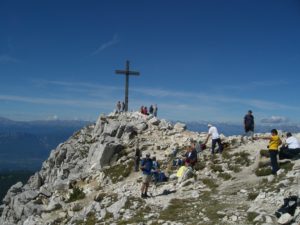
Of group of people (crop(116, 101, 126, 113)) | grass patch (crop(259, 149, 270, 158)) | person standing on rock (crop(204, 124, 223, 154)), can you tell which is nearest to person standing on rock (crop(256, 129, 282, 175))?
grass patch (crop(259, 149, 270, 158))

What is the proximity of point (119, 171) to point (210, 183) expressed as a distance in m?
11.3

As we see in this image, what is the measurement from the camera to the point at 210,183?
2472 cm

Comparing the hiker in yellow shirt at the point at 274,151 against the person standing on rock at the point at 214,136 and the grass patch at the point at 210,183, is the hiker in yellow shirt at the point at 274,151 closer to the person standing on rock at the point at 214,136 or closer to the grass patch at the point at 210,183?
the grass patch at the point at 210,183

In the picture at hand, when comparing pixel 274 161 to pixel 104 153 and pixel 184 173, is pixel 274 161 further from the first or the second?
pixel 104 153

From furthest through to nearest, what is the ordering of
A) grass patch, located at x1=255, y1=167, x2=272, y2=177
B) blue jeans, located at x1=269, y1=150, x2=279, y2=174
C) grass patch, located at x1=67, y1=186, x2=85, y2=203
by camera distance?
grass patch, located at x1=67, y1=186, x2=85, y2=203 → grass patch, located at x1=255, y1=167, x2=272, y2=177 → blue jeans, located at x1=269, y1=150, x2=279, y2=174

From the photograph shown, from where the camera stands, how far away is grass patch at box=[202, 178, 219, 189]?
24.2 meters

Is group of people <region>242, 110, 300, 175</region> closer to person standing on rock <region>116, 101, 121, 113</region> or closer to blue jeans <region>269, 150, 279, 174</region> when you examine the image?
blue jeans <region>269, 150, 279, 174</region>

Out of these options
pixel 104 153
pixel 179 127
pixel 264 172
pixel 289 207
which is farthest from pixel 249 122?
pixel 289 207

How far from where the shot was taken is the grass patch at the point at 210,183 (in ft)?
79.5

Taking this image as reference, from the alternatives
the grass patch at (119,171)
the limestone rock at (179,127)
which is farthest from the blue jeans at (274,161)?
the limestone rock at (179,127)

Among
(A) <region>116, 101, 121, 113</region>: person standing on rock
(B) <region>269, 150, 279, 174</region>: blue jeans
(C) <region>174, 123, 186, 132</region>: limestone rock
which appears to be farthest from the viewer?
(A) <region>116, 101, 121, 113</region>: person standing on rock

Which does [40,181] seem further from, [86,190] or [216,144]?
[216,144]

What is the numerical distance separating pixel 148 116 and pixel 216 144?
629 inches

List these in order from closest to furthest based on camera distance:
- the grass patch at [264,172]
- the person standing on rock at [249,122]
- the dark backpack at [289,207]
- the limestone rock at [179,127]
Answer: the dark backpack at [289,207], the grass patch at [264,172], the person standing on rock at [249,122], the limestone rock at [179,127]
